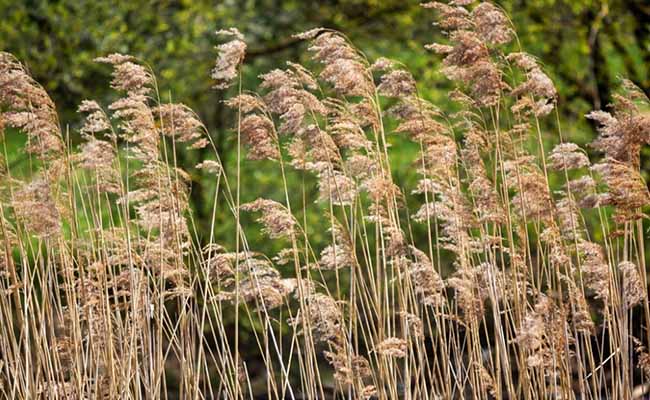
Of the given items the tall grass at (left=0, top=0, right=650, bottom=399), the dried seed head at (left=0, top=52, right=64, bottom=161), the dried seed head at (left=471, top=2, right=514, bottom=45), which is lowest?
the tall grass at (left=0, top=0, right=650, bottom=399)

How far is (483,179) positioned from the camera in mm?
3014

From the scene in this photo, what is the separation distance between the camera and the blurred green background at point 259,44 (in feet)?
20.3

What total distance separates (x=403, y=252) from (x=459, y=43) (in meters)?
0.56

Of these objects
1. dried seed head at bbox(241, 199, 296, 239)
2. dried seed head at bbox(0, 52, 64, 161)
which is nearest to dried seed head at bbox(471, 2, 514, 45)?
dried seed head at bbox(241, 199, 296, 239)

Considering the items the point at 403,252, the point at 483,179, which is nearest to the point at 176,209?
the point at 403,252

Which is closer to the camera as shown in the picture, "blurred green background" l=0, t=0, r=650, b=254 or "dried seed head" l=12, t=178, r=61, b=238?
"dried seed head" l=12, t=178, r=61, b=238

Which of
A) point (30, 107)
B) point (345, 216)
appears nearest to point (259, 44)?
point (30, 107)

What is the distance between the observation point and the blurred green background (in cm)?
618

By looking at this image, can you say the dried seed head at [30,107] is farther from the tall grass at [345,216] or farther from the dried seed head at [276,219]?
the dried seed head at [276,219]

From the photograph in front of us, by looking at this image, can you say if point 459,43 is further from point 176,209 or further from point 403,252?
point 176,209

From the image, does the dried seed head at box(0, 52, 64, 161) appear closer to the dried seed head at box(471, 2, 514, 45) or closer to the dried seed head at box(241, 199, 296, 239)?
the dried seed head at box(241, 199, 296, 239)

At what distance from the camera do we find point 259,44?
6.51 metres

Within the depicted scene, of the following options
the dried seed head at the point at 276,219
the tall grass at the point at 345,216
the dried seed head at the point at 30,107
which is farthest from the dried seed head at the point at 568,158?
the dried seed head at the point at 30,107

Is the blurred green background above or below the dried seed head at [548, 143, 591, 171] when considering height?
above
